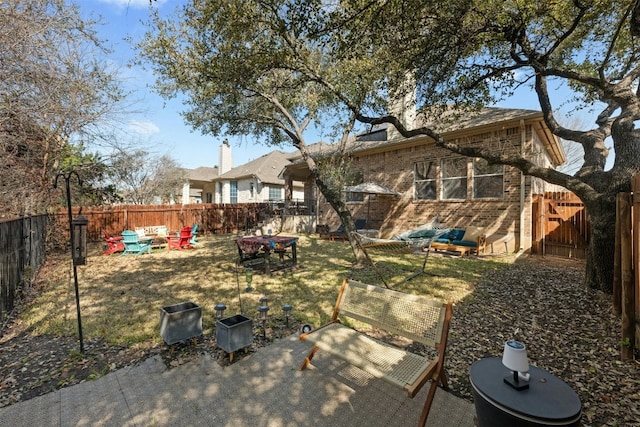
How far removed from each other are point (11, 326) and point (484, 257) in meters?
11.3

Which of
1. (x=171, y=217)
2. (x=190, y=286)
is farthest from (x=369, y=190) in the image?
Result: (x=171, y=217)

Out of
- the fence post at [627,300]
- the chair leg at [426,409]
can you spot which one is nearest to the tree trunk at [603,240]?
the fence post at [627,300]

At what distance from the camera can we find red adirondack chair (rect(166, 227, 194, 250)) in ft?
38.2

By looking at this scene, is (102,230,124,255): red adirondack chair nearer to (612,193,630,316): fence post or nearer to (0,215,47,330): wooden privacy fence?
(0,215,47,330): wooden privacy fence

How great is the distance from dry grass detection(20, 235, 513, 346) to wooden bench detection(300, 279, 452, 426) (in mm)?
1445

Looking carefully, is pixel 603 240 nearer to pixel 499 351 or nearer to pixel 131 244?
pixel 499 351

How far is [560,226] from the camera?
9523mm

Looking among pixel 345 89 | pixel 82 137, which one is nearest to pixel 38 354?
pixel 82 137

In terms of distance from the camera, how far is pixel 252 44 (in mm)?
6699

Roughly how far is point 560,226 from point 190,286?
35.9 ft

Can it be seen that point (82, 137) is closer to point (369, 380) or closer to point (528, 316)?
point (369, 380)

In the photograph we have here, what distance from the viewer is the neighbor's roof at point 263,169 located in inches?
974

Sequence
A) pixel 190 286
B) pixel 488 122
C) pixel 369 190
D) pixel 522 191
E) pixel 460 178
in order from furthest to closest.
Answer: pixel 369 190, pixel 460 178, pixel 488 122, pixel 522 191, pixel 190 286

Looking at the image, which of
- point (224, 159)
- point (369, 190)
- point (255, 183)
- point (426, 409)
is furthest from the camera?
point (224, 159)
